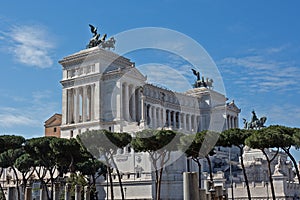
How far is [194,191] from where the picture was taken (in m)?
13.5

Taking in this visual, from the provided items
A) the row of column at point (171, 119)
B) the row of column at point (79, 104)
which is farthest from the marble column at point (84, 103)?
the row of column at point (171, 119)

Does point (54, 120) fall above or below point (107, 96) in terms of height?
below

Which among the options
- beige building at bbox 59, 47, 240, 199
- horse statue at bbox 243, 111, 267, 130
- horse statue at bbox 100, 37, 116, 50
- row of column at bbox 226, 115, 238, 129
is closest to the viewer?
beige building at bbox 59, 47, 240, 199

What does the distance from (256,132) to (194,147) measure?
752 cm

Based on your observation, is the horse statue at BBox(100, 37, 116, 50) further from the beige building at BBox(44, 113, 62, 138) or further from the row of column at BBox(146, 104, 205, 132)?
the beige building at BBox(44, 113, 62, 138)

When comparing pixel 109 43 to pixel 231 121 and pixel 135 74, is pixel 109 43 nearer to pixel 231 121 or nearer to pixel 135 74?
pixel 135 74

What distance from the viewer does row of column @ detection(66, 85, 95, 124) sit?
88.4m

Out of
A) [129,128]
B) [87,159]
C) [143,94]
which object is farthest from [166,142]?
[143,94]

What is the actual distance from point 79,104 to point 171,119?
2400 centimetres

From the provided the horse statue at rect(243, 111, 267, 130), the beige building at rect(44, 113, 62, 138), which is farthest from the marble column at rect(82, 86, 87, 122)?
the horse statue at rect(243, 111, 267, 130)

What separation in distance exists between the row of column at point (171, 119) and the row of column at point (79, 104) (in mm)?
12546

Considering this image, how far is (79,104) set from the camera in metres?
91.2

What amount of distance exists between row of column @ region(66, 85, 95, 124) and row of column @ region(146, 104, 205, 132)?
12546 mm

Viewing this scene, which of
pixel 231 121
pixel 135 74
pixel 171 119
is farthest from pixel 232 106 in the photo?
pixel 135 74
